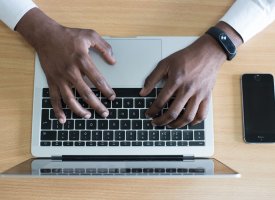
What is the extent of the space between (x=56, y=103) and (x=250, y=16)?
1.55 ft

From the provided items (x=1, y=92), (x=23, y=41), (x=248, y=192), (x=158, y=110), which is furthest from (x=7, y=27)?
(x=248, y=192)

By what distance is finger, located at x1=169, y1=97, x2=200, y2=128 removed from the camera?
65cm

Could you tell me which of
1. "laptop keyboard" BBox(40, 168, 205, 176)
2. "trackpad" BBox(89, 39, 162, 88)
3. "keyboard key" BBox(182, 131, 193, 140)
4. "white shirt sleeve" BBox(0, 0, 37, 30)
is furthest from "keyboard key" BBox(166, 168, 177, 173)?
"white shirt sleeve" BBox(0, 0, 37, 30)

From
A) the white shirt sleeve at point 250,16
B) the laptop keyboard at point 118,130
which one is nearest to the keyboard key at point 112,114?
the laptop keyboard at point 118,130

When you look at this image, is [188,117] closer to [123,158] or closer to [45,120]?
[123,158]

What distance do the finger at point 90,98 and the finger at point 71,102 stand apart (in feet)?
0.06

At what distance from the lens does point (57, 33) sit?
27.3 inches

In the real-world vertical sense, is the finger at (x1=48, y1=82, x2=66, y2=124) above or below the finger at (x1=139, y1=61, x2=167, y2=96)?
below

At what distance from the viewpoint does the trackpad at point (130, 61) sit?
0.69 metres

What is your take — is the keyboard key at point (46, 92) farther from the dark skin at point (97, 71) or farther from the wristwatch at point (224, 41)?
the wristwatch at point (224, 41)

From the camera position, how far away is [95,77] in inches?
26.1

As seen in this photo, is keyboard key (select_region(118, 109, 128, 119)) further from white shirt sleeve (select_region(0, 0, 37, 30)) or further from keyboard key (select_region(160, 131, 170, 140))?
white shirt sleeve (select_region(0, 0, 37, 30))

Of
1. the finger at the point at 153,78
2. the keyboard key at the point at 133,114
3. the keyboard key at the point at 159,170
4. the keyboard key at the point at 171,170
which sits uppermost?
the finger at the point at 153,78

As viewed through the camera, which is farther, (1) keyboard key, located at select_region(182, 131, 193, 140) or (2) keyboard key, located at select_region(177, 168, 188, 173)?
(1) keyboard key, located at select_region(182, 131, 193, 140)
